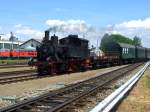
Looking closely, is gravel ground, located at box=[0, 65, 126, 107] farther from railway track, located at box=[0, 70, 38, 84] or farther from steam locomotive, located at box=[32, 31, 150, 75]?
steam locomotive, located at box=[32, 31, 150, 75]

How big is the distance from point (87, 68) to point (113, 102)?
93.1ft

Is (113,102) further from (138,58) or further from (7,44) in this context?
(7,44)

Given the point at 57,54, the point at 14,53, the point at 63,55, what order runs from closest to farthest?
the point at 57,54, the point at 63,55, the point at 14,53

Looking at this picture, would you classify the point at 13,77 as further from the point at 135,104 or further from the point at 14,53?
the point at 14,53

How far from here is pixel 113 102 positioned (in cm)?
1240

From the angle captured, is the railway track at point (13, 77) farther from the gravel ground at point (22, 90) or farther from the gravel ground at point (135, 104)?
the gravel ground at point (135, 104)

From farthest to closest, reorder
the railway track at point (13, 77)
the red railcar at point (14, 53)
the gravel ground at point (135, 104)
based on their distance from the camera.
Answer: the red railcar at point (14, 53), the railway track at point (13, 77), the gravel ground at point (135, 104)

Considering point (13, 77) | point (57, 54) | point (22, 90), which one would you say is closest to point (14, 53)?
point (57, 54)

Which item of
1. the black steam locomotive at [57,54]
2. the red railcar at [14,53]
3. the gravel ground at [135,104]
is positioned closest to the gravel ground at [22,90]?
the gravel ground at [135,104]

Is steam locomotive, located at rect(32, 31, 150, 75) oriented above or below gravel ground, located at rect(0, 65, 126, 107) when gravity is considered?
above

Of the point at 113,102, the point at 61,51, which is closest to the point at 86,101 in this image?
the point at 113,102

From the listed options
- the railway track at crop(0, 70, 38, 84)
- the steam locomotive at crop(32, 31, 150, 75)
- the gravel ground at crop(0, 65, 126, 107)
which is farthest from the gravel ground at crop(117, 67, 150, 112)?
the steam locomotive at crop(32, 31, 150, 75)

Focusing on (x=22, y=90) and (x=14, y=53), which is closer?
(x=22, y=90)

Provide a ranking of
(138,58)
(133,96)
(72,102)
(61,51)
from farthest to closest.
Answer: (138,58), (61,51), (133,96), (72,102)
